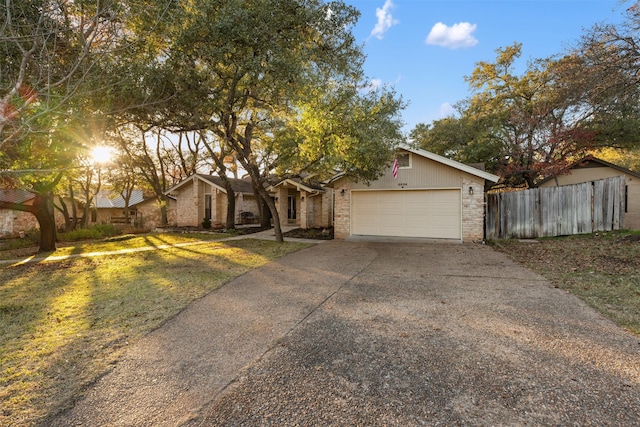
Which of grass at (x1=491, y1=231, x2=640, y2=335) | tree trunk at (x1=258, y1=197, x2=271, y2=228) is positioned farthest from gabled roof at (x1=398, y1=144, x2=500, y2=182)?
tree trunk at (x1=258, y1=197, x2=271, y2=228)

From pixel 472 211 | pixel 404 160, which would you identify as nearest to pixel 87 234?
pixel 404 160

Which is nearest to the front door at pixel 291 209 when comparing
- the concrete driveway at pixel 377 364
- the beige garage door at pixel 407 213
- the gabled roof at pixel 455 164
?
the beige garage door at pixel 407 213

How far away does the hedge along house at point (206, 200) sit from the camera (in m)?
21.2

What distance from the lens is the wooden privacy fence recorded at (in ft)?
37.3

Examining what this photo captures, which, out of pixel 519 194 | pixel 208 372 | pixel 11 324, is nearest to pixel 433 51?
pixel 519 194

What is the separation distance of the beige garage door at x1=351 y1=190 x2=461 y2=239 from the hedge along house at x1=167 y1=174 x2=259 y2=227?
9.63 meters

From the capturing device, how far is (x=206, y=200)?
22.1 m

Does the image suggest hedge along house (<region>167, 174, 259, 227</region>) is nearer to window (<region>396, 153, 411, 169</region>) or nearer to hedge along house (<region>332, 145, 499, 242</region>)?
hedge along house (<region>332, 145, 499, 242</region>)

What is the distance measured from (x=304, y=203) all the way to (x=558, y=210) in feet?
40.6

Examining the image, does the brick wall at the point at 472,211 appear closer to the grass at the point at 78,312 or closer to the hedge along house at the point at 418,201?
the hedge along house at the point at 418,201

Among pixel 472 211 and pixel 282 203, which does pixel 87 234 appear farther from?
pixel 472 211

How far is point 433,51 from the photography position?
11.1 m

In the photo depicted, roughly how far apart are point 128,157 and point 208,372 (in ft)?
70.2

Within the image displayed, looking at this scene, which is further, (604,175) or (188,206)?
(188,206)
